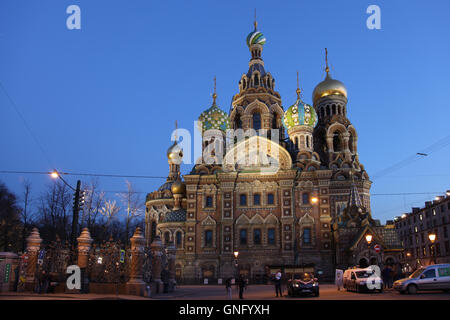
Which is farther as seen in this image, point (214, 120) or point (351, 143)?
point (351, 143)

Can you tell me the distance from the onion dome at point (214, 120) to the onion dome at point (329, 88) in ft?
39.4

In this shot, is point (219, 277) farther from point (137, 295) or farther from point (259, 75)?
point (259, 75)

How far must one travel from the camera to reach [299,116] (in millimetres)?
42531

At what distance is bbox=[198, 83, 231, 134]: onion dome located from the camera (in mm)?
Answer: 44531

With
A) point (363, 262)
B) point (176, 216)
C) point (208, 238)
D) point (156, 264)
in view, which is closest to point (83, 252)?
point (156, 264)

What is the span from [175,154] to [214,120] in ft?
47.1

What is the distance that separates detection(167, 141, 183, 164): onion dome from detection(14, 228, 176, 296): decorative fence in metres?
34.7

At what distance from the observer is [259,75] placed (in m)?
47.8

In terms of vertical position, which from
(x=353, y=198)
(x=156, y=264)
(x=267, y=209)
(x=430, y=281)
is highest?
(x=353, y=198)

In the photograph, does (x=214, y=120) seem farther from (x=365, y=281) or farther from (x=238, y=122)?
(x=365, y=281)

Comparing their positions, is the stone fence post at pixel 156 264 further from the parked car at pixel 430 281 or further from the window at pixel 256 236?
the window at pixel 256 236

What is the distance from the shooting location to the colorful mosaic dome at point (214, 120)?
44531mm
